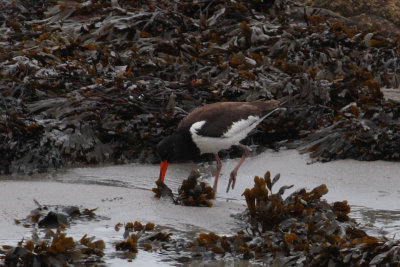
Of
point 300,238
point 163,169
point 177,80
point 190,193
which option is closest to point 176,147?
point 163,169

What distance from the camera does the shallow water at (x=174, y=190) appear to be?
15.3 ft

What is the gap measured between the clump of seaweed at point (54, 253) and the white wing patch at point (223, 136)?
2.47m

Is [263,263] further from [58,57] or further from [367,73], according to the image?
[58,57]

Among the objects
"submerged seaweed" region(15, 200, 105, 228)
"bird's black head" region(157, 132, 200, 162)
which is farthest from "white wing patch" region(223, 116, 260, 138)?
"submerged seaweed" region(15, 200, 105, 228)

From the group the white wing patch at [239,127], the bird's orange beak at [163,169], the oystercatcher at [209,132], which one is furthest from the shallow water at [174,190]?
the white wing patch at [239,127]

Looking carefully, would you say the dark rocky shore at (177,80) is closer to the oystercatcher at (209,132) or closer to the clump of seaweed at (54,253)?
the oystercatcher at (209,132)

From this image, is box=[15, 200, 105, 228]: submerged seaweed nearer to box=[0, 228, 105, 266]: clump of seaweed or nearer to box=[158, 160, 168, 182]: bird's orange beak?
box=[0, 228, 105, 266]: clump of seaweed

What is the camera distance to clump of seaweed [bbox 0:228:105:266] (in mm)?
3865

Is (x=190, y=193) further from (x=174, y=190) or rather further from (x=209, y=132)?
(x=209, y=132)

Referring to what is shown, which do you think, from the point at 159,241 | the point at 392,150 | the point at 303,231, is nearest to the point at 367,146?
the point at 392,150

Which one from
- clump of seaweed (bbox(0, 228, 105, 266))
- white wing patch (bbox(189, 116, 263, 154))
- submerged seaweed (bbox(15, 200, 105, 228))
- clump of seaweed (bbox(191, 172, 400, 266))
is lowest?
clump of seaweed (bbox(0, 228, 105, 266))

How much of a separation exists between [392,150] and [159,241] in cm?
286

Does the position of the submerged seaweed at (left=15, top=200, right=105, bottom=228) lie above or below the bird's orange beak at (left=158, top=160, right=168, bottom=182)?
below

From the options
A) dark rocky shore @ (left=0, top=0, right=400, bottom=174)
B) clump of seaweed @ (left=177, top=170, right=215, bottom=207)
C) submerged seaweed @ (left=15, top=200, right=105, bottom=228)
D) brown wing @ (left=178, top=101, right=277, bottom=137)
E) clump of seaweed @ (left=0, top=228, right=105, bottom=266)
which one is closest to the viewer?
clump of seaweed @ (left=0, top=228, right=105, bottom=266)
